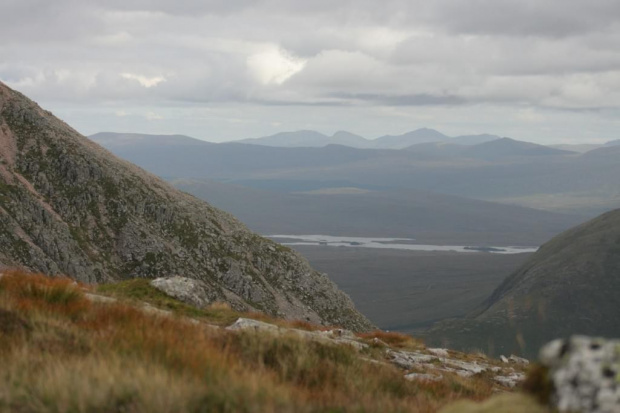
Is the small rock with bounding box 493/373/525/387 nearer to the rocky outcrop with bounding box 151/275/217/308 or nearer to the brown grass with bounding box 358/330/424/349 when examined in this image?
the brown grass with bounding box 358/330/424/349

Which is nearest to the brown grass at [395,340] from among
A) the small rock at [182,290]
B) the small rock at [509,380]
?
the small rock at [509,380]

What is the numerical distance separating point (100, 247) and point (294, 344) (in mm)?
54056

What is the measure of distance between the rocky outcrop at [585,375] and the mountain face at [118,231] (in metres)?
53.5

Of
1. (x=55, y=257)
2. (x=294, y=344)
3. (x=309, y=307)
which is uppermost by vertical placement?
(x=294, y=344)

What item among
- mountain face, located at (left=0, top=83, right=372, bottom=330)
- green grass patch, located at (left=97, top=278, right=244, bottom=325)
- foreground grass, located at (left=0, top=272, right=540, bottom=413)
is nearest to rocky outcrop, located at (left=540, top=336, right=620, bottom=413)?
foreground grass, located at (left=0, top=272, right=540, bottom=413)

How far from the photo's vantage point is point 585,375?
715 centimetres

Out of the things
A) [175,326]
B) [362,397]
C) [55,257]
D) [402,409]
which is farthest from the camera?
[55,257]

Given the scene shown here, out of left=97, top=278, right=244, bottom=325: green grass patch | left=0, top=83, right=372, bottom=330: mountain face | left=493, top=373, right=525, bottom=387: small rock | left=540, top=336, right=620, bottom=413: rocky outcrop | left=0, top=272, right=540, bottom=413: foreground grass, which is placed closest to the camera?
left=540, top=336, right=620, bottom=413: rocky outcrop

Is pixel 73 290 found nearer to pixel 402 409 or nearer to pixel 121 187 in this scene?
pixel 402 409

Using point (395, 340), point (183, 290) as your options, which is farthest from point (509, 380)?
point (183, 290)

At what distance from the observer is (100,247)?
62656 mm

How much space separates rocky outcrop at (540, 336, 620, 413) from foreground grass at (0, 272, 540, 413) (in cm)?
235

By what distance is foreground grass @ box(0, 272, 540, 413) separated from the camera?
25.5 feet

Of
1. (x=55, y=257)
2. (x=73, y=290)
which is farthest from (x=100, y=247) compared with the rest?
(x=73, y=290)
